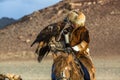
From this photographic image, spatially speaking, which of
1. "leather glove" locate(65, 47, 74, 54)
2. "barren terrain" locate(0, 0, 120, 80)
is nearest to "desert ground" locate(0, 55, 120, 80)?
"barren terrain" locate(0, 0, 120, 80)

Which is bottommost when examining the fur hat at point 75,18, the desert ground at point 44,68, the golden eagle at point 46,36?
the desert ground at point 44,68

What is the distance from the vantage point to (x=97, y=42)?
49.3 metres

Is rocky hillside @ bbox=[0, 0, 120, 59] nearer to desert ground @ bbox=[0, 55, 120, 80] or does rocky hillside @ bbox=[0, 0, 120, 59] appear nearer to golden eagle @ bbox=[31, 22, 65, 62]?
desert ground @ bbox=[0, 55, 120, 80]

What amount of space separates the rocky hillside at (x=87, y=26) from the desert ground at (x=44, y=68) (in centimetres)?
278

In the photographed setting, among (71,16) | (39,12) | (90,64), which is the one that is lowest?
(39,12)

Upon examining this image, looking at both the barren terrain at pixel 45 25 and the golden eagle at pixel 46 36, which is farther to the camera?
the barren terrain at pixel 45 25

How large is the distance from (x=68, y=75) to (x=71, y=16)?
0.80 meters

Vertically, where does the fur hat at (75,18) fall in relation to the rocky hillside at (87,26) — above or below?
above

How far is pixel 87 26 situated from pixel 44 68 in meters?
14.8

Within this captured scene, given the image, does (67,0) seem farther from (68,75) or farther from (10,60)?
(68,75)

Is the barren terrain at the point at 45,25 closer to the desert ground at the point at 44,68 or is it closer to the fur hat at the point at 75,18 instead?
the desert ground at the point at 44,68

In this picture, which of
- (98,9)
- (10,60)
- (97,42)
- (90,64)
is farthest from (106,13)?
(90,64)

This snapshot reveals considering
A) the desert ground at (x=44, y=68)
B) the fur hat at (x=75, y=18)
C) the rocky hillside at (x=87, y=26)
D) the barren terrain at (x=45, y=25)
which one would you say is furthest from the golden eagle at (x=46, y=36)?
the rocky hillside at (x=87, y=26)

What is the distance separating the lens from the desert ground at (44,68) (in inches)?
1287
